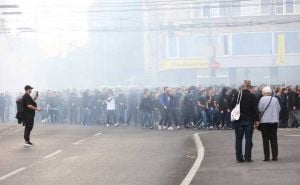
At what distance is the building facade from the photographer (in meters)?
56.4

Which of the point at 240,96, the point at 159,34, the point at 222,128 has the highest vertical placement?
the point at 159,34

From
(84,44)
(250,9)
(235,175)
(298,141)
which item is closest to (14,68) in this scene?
(84,44)

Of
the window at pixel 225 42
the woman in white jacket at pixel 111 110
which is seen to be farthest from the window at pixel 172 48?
the woman in white jacket at pixel 111 110

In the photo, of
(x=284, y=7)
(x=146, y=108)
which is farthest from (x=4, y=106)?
(x=284, y=7)

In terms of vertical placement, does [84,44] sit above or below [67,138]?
above

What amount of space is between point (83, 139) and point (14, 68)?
5067 centimetres

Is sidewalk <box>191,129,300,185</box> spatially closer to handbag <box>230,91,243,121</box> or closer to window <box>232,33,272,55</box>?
handbag <box>230,91,243,121</box>

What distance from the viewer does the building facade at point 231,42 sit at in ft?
185

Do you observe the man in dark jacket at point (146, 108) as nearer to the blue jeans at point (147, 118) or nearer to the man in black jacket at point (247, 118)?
the blue jeans at point (147, 118)

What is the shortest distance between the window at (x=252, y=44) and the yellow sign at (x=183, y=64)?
3.28 metres

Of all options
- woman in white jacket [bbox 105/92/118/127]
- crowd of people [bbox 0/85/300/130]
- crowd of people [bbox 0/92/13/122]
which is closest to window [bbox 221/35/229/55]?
crowd of people [bbox 0/92/13/122]

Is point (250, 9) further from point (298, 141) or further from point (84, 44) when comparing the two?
point (298, 141)

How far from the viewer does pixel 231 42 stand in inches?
2334

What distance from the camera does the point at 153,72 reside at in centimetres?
6431
